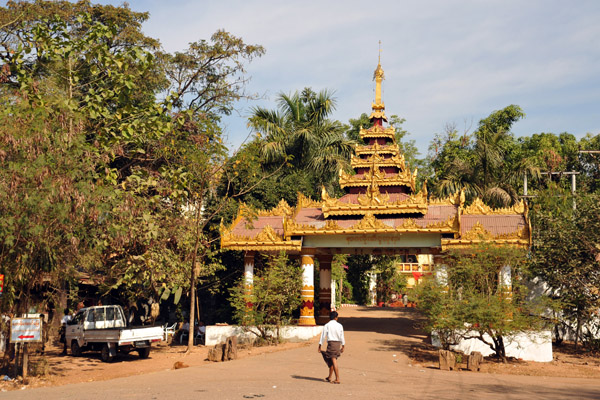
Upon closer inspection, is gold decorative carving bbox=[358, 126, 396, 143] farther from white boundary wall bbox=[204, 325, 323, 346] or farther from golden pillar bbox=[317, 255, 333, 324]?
white boundary wall bbox=[204, 325, 323, 346]

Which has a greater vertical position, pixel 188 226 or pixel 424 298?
pixel 188 226

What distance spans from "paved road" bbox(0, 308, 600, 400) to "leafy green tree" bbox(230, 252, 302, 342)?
316 centimetres

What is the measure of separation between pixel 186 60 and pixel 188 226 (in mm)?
13410

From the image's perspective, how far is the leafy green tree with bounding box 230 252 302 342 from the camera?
2303cm

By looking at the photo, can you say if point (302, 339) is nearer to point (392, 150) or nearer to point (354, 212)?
point (354, 212)

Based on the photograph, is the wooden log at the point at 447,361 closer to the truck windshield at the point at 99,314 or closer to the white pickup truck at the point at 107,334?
the white pickup truck at the point at 107,334

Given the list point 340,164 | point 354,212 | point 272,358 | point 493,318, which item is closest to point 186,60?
point 340,164

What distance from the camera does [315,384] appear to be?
14.0 metres

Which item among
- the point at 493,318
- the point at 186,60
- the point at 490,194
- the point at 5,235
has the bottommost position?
the point at 493,318

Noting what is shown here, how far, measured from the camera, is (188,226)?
24984 mm

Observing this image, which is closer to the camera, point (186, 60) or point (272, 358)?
point (272, 358)

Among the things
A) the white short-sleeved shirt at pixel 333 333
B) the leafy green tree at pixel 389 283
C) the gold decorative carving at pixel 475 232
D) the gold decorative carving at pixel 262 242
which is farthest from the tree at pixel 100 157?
the leafy green tree at pixel 389 283

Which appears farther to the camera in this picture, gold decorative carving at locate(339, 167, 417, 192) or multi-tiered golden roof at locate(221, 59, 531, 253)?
gold decorative carving at locate(339, 167, 417, 192)

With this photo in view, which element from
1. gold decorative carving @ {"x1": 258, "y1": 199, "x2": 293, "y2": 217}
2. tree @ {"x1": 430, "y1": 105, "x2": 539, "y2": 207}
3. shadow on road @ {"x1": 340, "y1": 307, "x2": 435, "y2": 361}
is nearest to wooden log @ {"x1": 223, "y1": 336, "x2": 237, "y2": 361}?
shadow on road @ {"x1": 340, "y1": 307, "x2": 435, "y2": 361}
